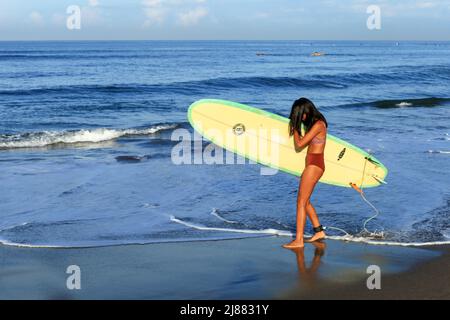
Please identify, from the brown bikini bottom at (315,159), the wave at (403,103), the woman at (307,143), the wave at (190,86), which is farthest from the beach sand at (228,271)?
the wave at (190,86)

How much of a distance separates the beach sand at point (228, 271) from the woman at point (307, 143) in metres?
0.33

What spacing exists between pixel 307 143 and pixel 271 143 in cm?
131

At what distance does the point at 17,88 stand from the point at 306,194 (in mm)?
22528

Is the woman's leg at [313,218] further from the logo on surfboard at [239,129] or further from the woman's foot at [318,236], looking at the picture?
the logo on surfboard at [239,129]

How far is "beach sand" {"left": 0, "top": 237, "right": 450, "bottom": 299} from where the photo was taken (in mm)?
4977

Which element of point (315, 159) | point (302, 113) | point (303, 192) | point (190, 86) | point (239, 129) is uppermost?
point (302, 113)

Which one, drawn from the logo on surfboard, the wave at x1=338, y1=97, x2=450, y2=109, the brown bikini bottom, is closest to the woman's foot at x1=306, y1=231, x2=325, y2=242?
the brown bikini bottom

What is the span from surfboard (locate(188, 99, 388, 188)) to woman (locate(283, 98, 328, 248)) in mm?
986

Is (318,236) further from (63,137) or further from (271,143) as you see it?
(63,137)

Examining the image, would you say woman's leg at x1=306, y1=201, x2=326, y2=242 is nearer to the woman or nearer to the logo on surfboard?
the woman

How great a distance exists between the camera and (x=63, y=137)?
48.8ft

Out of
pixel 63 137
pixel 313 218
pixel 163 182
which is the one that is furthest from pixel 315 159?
pixel 63 137

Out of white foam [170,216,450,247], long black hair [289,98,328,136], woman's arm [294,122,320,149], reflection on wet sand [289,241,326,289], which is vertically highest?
long black hair [289,98,328,136]

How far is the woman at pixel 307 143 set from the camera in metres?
6.03
